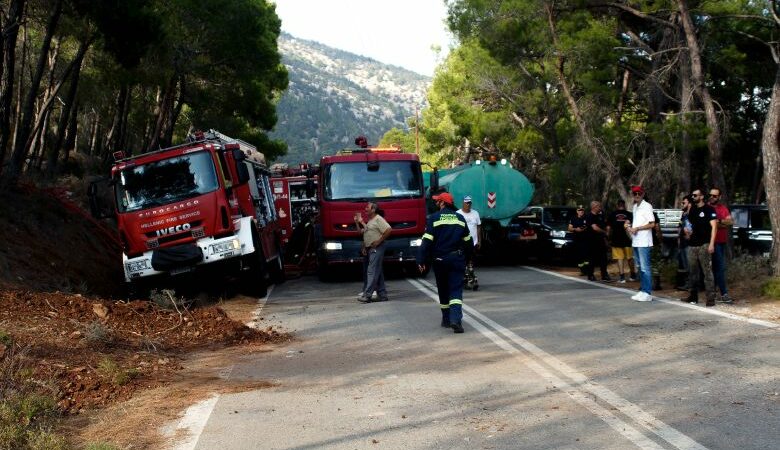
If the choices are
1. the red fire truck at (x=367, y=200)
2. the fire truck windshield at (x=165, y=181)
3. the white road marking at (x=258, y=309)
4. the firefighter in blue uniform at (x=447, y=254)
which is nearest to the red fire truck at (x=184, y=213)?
the fire truck windshield at (x=165, y=181)

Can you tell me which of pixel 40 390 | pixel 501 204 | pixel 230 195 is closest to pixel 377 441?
pixel 40 390

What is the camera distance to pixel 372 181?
19.6 metres

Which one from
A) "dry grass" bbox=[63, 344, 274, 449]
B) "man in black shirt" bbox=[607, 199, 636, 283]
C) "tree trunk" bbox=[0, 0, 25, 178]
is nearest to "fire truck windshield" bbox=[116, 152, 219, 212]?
"tree trunk" bbox=[0, 0, 25, 178]

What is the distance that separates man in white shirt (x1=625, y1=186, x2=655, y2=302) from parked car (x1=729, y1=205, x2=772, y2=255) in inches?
268

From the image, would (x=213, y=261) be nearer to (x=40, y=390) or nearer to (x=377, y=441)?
(x=40, y=390)

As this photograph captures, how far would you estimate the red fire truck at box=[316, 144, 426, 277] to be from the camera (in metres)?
19.3

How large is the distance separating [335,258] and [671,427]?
13.4 m

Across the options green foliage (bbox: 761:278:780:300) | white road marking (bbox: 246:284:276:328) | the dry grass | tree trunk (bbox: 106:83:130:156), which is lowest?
white road marking (bbox: 246:284:276:328)

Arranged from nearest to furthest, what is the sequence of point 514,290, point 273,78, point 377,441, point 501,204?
point 377,441 < point 514,290 < point 501,204 < point 273,78

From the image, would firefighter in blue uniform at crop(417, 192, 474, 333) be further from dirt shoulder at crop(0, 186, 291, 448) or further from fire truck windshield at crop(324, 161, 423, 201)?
fire truck windshield at crop(324, 161, 423, 201)

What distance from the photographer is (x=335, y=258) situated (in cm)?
1925

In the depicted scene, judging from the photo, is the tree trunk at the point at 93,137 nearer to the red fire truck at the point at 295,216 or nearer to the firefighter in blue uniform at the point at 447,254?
the red fire truck at the point at 295,216

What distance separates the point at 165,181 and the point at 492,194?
34.9 feet

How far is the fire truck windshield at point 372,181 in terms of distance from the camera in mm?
19516
